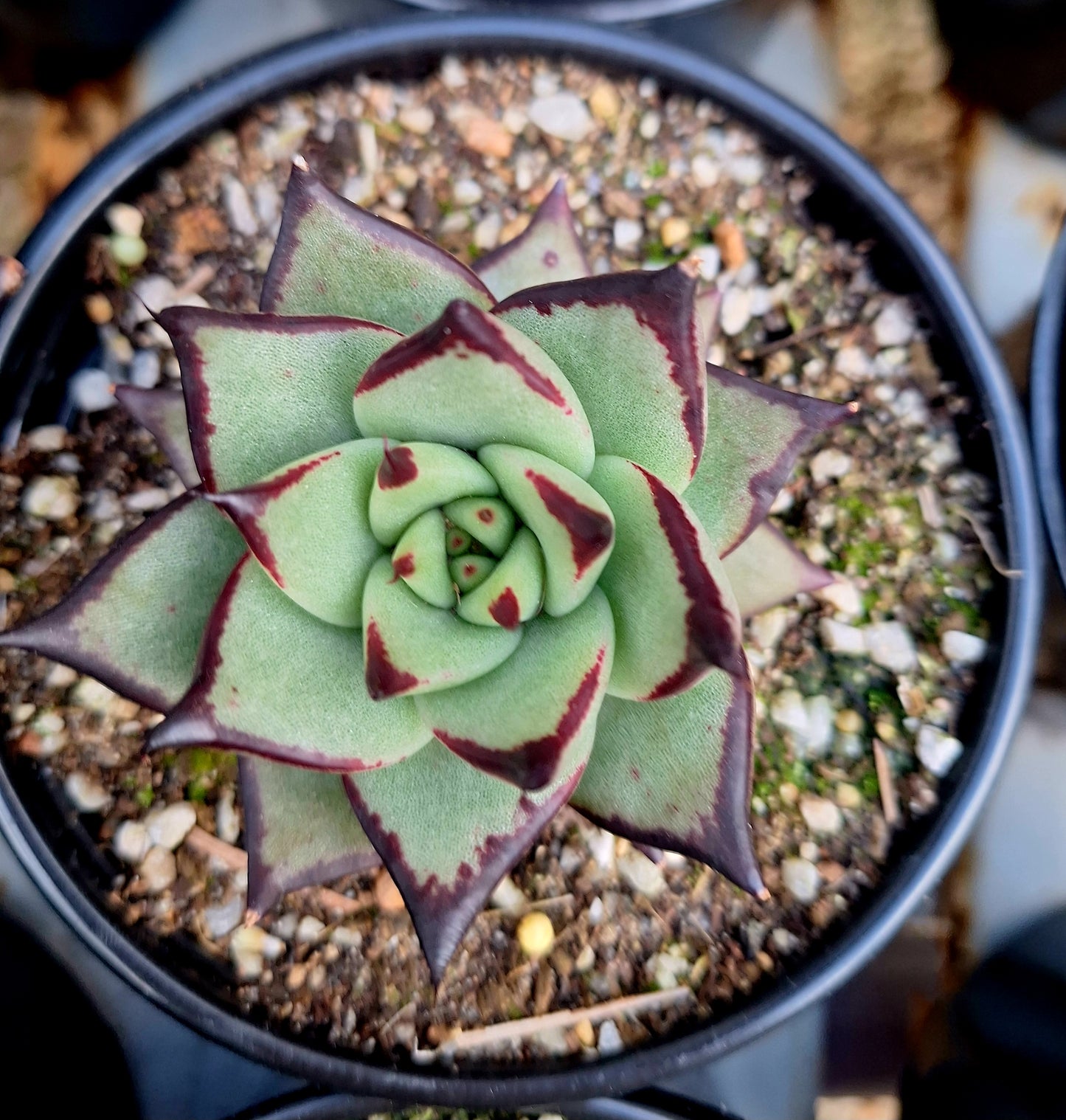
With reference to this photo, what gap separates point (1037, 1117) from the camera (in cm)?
89

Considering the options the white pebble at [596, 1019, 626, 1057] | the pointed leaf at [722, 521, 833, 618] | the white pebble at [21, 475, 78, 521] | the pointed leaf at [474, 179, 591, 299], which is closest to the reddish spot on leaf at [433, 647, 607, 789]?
the pointed leaf at [722, 521, 833, 618]

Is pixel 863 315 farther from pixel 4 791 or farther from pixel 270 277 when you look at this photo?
pixel 4 791

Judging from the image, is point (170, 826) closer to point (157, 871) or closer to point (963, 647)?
point (157, 871)

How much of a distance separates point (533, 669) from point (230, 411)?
0.23 metres

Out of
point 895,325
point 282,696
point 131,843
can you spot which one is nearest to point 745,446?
point 282,696

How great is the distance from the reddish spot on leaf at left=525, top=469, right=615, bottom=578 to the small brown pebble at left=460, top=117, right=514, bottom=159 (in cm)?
56

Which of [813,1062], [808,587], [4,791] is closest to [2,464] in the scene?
[4,791]

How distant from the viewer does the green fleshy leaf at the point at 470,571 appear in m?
0.57

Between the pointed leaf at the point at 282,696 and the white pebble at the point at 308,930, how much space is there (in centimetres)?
34

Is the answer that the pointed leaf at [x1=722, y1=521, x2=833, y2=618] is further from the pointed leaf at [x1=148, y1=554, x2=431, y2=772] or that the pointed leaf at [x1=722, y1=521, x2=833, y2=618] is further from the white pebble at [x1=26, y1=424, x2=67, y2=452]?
the white pebble at [x1=26, y1=424, x2=67, y2=452]

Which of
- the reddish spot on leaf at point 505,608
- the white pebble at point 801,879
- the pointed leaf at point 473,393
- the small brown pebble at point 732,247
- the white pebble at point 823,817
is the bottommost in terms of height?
the white pebble at point 801,879

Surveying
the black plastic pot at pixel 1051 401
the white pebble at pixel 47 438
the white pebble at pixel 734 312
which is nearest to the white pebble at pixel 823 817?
the black plastic pot at pixel 1051 401

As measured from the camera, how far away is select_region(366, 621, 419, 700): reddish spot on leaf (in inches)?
20.0

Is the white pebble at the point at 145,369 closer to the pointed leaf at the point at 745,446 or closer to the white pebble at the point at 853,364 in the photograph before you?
the pointed leaf at the point at 745,446
